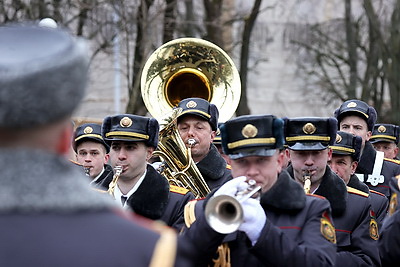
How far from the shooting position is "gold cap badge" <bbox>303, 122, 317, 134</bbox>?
5.83 meters

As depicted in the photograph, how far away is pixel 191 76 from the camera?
8523mm

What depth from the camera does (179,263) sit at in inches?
84.6

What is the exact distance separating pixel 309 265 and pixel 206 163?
302 cm

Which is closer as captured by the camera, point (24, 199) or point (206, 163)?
point (24, 199)

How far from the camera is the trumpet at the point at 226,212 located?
4082 mm

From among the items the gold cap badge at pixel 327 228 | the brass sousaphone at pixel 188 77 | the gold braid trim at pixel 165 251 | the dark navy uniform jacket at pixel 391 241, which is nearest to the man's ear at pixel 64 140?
the gold braid trim at pixel 165 251

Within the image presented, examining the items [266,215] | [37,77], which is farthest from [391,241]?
[37,77]

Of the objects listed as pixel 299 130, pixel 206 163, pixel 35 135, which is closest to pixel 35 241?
pixel 35 135

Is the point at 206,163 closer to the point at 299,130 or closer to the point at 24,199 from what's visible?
the point at 299,130

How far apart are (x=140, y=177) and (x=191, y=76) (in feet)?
9.49

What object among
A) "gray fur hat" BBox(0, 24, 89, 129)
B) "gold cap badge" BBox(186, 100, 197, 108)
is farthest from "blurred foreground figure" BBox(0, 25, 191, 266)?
"gold cap badge" BBox(186, 100, 197, 108)

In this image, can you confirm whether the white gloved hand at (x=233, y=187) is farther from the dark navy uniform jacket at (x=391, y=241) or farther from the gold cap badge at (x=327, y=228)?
the dark navy uniform jacket at (x=391, y=241)

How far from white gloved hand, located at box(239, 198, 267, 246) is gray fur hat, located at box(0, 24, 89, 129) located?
2.09m

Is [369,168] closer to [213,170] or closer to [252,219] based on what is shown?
[213,170]
